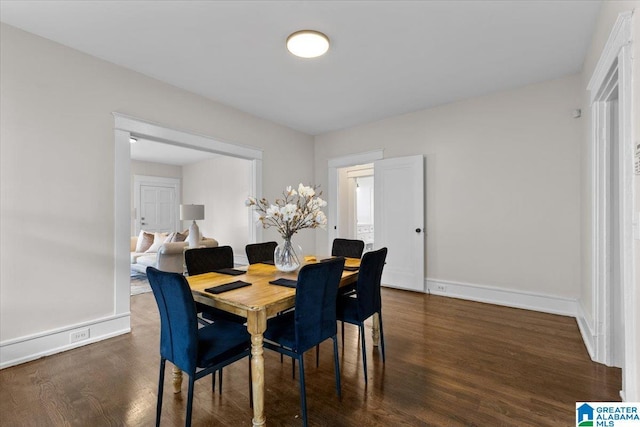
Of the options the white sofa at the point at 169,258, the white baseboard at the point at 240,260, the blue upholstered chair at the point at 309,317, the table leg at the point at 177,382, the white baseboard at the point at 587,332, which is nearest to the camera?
the blue upholstered chair at the point at 309,317

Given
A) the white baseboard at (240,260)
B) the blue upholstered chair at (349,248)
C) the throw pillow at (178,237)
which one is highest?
the blue upholstered chair at (349,248)

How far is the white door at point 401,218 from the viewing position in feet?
14.1

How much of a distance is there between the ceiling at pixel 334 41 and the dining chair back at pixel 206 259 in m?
1.85

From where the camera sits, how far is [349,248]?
3217mm

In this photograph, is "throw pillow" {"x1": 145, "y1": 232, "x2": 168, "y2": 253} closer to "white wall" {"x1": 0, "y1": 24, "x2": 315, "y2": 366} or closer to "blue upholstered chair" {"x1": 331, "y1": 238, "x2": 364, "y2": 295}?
"white wall" {"x1": 0, "y1": 24, "x2": 315, "y2": 366}

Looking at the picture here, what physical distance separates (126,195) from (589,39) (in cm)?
460

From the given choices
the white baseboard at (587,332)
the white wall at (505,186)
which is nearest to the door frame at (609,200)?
the white baseboard at (587,332)

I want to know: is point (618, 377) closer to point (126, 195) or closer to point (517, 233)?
point (517, 233)

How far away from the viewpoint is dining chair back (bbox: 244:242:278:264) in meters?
2.95

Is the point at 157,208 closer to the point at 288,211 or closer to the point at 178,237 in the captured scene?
the point at 178,237

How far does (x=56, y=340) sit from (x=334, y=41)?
140 inches

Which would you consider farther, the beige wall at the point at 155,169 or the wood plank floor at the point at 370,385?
the beige wall at the point at 155,169

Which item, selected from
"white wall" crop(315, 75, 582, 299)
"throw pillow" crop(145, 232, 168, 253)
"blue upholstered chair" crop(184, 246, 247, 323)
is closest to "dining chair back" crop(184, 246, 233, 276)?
"blue upholstered chair" crop(184, 246, 247, 323)

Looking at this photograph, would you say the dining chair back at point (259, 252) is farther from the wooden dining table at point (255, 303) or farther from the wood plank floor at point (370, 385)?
the wood plank floor at point (370, 385)
